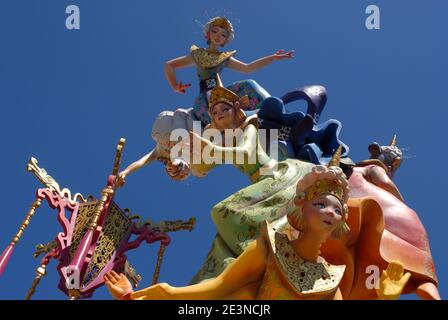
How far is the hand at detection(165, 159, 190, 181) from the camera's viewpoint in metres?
7.12

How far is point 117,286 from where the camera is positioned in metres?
5.20

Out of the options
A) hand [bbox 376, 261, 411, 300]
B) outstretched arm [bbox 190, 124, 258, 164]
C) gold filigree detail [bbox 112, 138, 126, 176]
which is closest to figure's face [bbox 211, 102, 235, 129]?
outstretched arm [bbox 190, 124, 258, 164]

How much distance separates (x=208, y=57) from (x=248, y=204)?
225cm

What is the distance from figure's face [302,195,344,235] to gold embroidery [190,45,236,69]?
296cm

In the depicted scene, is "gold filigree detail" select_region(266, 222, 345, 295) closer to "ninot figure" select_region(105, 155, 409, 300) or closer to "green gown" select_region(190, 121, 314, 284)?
"ninot figure" select_region(105, 155, 409, 300)

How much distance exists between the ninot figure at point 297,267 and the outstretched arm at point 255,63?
2921mm

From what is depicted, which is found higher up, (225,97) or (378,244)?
(225,97)

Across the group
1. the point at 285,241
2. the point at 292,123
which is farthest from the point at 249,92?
the point at 285,241

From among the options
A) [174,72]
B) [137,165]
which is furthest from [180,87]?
[137,165]

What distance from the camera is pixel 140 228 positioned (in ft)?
25.0

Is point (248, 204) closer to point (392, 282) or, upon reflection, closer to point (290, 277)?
point (290, 277)
